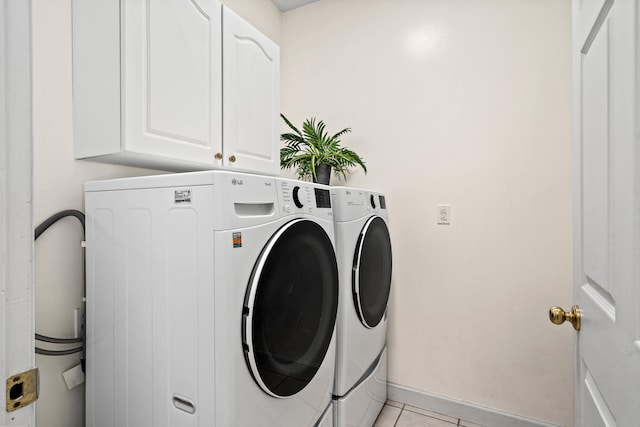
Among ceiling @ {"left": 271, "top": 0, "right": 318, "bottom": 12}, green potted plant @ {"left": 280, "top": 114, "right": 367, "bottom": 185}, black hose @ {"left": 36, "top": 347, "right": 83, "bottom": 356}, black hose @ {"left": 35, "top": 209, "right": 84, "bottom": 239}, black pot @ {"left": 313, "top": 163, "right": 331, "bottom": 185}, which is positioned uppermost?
ceiling @ {"left": 271, "top": 0, "right": 318, "bottom": 12}

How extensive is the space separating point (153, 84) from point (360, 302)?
3.88ft

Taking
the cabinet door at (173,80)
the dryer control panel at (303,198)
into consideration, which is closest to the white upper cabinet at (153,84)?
the cabinet door at (173,80)

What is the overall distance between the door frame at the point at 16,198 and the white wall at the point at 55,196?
760 mm

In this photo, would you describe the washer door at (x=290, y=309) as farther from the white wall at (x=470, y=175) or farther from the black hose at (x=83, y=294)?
the white wall at (x=470, y=175)

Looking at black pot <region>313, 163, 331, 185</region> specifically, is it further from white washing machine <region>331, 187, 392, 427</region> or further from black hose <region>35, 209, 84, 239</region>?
black hose <region>35, 209, 84, 239</region>

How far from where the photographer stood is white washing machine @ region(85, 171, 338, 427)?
2.66ft

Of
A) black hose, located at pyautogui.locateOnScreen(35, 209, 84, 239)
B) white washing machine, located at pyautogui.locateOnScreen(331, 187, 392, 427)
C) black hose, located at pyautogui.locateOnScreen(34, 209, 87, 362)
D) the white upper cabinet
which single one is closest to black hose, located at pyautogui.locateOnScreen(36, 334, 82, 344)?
black hose, located at pyautogui.locateOnScreen(34, 209, 87, 362)

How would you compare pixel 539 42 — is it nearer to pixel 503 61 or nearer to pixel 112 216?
pixel 503 61

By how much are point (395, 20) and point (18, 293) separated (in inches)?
88.3

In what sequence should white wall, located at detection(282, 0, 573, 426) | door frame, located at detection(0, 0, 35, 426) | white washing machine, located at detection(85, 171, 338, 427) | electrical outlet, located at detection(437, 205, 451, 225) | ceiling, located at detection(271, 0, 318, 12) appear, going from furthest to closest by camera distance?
ceiling, located at detection(271, 0, 318, 12) < electrical outlet, located at detection(437, 205, 451, 225) < white wall, located at detection(282, 0, 573, 426) < white washing machine, located at detection(85, 171, 338, 427) < door frame, located at detection(0, 0, 35, 426)

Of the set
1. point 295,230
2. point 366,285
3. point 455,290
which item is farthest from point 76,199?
point 455,290

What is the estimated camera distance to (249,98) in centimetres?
150

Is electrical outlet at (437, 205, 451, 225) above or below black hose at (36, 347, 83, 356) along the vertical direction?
above

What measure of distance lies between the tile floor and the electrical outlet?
112 cm
